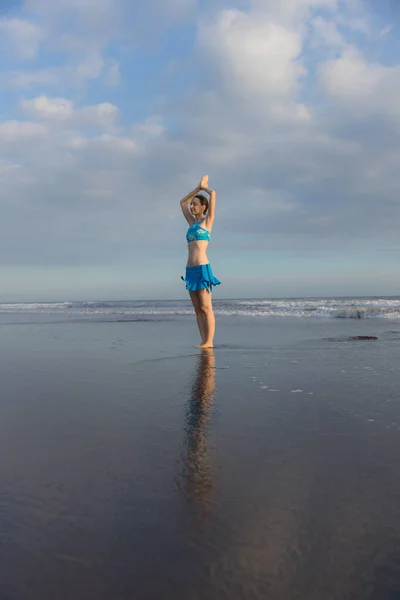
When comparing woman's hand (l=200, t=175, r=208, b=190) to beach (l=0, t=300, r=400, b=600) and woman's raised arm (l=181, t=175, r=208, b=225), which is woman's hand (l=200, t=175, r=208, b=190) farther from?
beach (l=0, t=300, r=400, b=600)

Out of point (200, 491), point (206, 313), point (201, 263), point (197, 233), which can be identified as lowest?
point (200, 491)

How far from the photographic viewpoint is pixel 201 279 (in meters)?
6.72

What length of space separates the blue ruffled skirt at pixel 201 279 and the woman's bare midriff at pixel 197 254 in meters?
0.07

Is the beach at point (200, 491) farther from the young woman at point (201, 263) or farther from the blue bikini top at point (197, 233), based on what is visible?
the blue bikini top at point (197, 233)

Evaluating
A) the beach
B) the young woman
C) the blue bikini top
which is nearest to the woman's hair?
the young woman

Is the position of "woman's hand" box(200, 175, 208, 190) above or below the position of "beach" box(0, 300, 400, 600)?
above

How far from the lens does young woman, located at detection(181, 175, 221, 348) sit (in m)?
6.71

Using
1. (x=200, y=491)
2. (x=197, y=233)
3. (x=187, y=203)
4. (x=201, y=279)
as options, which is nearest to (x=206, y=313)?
(x=201, y=279)

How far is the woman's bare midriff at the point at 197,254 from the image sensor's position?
6.85 m

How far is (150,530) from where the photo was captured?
4.48 ft

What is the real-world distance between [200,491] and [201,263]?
5.31 metres

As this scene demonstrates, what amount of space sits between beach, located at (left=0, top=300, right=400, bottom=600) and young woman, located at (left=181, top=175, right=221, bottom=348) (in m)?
3.02

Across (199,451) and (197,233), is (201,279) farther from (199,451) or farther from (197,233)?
(199,451)

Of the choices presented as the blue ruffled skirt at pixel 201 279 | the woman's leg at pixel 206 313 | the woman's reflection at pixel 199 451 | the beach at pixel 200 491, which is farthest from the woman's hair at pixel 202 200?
the beach at pixel 200 491
